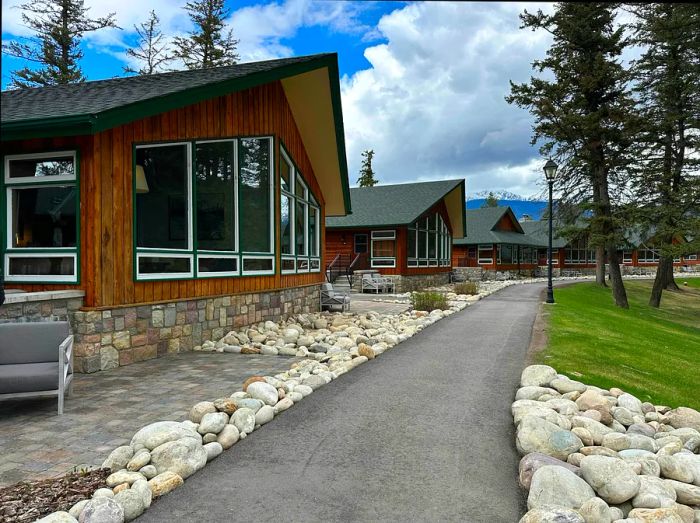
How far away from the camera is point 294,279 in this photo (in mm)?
12703

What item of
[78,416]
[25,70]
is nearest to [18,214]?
[78,416]

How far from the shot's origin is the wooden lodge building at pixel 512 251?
38.2 meters

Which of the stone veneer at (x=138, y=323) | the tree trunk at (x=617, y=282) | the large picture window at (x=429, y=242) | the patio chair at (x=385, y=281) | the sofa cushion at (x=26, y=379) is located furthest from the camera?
the large picture window at (x=429, y=242)

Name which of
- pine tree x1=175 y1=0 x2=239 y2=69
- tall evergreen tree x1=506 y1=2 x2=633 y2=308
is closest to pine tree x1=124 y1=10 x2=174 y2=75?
pine tree x1=175 y1=0 x2=239 y2=69

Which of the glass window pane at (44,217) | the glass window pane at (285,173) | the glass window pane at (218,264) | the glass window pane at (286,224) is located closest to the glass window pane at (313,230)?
the glass window pane at (286,224)

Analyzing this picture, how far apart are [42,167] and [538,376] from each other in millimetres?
7318

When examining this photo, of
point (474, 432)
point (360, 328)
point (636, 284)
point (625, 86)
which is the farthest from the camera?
point (636, 284)

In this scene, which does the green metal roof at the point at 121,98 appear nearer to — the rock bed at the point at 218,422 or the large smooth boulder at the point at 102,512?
the rock bed at the point at 218,422

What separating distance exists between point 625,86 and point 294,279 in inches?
719

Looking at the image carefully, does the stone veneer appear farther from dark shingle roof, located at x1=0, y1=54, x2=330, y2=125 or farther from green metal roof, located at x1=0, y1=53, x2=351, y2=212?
dark shingle roof, located at x1=0, y1=54, x2=330, y2=125

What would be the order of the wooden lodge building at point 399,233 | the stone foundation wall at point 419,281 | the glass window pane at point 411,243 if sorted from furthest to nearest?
the glass window pane at point 411,243, the wooden lodge building at point 399,233, the stone foundation wall at point 419,281

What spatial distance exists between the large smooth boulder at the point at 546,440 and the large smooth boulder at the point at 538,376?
186 cm

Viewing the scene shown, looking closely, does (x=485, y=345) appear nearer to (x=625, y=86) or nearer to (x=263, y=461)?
(x=263, y=461)

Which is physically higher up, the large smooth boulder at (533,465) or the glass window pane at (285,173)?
the glass window pane at (285,173)
